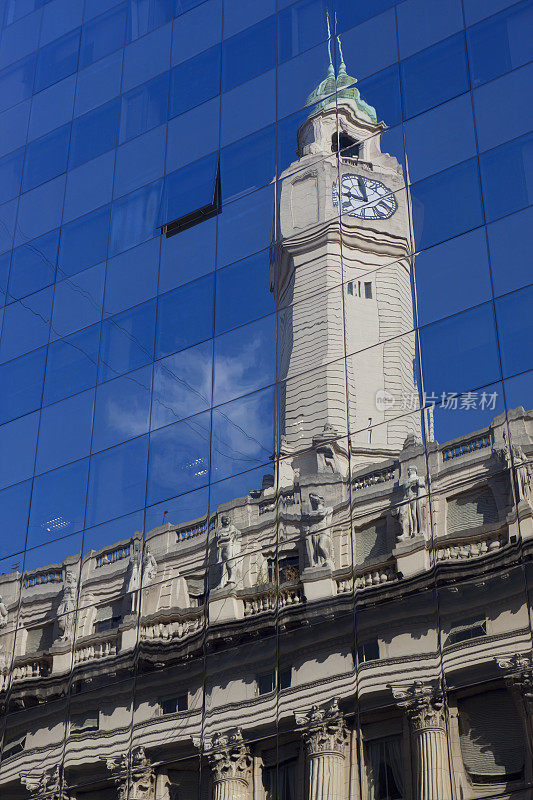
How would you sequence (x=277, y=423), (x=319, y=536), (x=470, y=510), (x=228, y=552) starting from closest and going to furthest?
(x=470, y=510)
(x=319, y=536)
(x=228, y=552)
(x=277, y=423)

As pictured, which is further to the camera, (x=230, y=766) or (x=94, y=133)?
(x=94, y=133)

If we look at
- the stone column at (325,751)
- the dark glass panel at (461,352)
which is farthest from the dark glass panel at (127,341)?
the stone column at (325,751)

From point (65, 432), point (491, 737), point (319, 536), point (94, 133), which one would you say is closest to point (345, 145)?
point (319, 536)

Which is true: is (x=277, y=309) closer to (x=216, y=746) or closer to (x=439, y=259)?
(x=439, y=259)

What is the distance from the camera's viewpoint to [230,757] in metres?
27.5

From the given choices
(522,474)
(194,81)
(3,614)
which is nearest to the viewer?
(522,474)

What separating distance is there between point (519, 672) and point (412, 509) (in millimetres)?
4787

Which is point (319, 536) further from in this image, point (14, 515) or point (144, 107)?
point (144, 107)

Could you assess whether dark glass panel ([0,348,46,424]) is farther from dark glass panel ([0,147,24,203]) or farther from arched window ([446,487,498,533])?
arched window ([446,487,498,533])

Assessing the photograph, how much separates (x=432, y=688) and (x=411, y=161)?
583 inches

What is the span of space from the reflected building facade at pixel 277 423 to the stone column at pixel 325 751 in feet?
0.21

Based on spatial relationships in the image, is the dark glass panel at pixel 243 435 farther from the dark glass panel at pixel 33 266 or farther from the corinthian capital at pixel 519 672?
the dark glass panel at pixel 33 266

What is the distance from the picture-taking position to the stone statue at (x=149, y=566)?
31.8 m

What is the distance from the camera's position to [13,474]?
37375 mm
